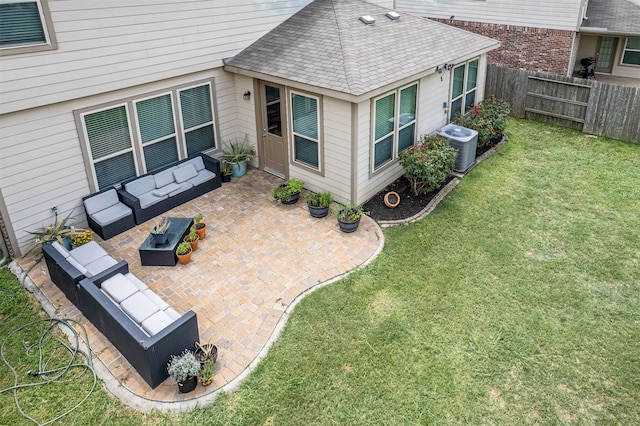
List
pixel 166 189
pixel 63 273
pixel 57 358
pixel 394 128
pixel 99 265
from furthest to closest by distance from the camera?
pixel 394 128
pixel 166 189
pixel 99 265
pixel 63 273
pixel 57 358

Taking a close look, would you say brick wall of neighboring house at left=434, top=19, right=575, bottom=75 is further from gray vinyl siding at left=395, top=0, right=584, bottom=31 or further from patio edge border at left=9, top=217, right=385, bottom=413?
patio edge border at left=9, top=217, right=385, bottom=413

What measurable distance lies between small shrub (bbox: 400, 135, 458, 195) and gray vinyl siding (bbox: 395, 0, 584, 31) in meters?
8.19

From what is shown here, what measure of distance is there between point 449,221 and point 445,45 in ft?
17.1

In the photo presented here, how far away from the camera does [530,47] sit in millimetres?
17172

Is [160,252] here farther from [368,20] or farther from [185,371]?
[368,20]

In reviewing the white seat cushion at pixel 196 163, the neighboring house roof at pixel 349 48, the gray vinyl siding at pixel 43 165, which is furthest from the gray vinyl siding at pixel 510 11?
the gray vinyl siding at pixel 43 165

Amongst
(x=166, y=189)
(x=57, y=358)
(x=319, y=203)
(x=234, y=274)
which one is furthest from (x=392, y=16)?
(x=57, y=358)

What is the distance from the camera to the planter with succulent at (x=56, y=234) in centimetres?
909

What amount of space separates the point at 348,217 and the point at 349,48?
3838 mm

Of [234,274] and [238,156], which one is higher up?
[238,156]

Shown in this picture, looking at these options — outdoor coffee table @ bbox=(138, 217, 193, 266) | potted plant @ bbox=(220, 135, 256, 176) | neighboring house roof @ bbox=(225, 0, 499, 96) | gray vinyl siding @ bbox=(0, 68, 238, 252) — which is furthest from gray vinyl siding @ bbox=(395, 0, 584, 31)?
outdoor coffee table @ bbox=(138, 217, 193, 266)

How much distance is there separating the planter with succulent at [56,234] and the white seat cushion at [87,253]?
51 cm

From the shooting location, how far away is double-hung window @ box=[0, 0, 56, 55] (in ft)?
26.5

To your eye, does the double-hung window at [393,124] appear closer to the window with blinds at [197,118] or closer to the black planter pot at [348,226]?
the black planter pot at [348,226]
